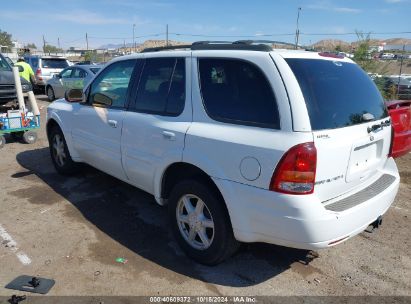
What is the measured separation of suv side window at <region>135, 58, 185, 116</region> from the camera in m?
3.59

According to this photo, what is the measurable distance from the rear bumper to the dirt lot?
1.88 feet

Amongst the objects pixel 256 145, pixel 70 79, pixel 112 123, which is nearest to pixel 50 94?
pixel 70 79

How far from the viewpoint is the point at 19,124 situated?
8000mm

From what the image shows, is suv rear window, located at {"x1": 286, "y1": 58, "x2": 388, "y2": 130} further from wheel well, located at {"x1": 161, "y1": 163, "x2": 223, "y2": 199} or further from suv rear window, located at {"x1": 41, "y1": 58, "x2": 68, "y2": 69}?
suv rear window, located at {"x1": 41, "y1": 58, "x2": 68, "y2": 69}

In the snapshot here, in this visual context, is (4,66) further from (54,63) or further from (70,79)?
(54,63)

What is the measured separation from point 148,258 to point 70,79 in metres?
12.4

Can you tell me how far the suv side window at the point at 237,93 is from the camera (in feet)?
9.41

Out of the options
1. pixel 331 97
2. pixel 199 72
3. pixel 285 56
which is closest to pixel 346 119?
pixel 331 97

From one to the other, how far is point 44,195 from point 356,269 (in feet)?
13.1

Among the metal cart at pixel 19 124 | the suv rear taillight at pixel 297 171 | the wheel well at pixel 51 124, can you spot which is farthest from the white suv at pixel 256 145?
the metal cart at pixel 19 124

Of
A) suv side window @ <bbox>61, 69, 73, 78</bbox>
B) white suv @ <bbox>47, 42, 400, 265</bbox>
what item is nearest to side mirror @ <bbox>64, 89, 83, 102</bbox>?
white suv @ <bbox>47, 42, 400, 265</bbox>

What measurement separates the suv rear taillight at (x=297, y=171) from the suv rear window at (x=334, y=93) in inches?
8.2

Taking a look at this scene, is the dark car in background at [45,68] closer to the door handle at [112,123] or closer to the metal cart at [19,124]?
the metal cart at [19,124]

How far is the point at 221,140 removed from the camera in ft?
9.96
